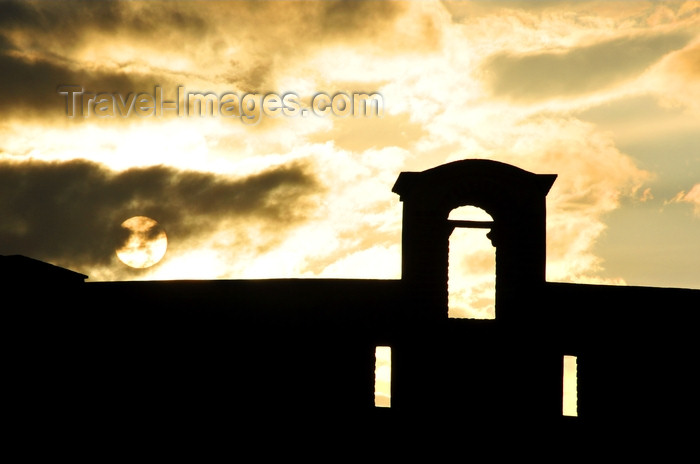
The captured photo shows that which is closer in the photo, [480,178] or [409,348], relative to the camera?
[480,178]

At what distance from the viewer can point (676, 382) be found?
17984mm

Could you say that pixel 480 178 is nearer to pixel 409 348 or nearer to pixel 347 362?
pixel 409 348

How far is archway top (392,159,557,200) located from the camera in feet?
57.1

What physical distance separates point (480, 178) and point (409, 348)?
3.83 m

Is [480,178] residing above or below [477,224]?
above

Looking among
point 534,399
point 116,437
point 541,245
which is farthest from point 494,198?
point 116,437

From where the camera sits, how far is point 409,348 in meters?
17.9

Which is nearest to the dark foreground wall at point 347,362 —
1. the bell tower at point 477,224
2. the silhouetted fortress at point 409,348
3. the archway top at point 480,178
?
the silhouetted fortress at point 409,348

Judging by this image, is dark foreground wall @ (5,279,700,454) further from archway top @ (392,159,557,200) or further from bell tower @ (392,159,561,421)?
archway top @ (392,159,557,200)

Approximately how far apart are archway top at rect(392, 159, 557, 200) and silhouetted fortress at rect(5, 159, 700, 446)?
0.09ft

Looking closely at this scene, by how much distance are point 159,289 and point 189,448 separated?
354 cm

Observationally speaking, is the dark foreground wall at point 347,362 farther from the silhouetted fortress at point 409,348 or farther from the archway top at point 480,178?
the archway top at point 480,178

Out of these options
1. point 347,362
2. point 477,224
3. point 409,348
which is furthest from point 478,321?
point 347,362

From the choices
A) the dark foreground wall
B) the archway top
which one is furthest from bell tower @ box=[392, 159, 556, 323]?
the dark foreground wall
